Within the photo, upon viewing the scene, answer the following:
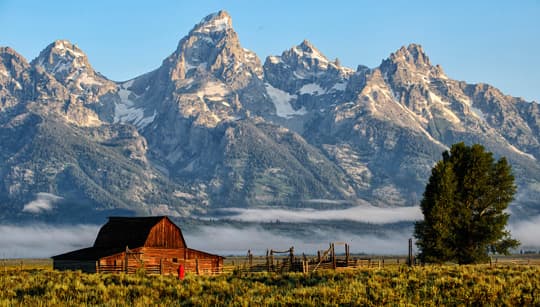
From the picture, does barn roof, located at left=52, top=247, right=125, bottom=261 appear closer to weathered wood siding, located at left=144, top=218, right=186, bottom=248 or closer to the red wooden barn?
the red wooden barn

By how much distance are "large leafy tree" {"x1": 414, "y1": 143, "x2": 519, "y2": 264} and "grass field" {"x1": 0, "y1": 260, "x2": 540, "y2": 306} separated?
897 inches

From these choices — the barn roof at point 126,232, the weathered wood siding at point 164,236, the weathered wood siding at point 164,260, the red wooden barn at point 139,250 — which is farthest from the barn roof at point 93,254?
the weathered wood siding at point 164,236

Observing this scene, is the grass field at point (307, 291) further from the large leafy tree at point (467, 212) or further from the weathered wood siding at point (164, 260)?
the weathered wood siding at point (164, 260)

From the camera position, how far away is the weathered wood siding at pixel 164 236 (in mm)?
88438

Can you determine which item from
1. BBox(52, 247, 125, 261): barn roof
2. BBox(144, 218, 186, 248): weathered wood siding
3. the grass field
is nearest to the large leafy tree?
the grass field

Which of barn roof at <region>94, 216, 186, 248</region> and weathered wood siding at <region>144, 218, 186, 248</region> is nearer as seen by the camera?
barn roof at <region>94, 216, 186, 248</region>

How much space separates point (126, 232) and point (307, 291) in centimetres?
5947

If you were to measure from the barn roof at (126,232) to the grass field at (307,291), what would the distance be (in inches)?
1652

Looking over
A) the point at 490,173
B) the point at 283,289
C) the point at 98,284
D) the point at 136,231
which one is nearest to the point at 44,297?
the point at 98,284

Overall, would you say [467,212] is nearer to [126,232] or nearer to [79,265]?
[126,232]

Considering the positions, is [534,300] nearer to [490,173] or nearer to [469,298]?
[469,298]

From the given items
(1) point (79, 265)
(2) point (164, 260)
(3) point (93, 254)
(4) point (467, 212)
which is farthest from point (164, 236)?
(4) point (467, 212)

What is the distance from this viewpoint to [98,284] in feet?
139

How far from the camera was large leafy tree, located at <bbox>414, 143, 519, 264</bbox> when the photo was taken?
222ft
